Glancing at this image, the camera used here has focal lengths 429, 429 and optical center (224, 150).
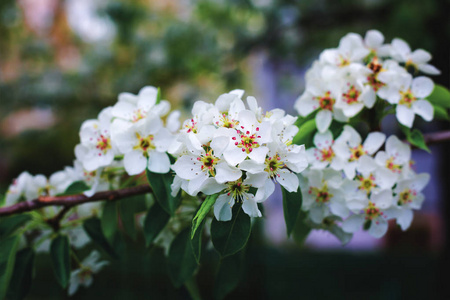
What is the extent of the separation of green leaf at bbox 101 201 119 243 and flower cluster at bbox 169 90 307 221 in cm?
29

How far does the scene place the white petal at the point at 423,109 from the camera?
4.09 feet

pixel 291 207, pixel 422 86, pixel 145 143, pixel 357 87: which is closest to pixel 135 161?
pixel 145 143

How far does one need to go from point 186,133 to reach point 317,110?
1.53 feet

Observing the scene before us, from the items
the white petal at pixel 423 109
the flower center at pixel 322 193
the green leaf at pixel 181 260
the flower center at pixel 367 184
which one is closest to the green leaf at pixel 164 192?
the green leaf at pixel 181 260

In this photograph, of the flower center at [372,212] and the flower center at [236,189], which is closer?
the flower center at [236,189]

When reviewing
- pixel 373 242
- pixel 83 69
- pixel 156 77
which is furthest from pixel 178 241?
pixel 373 242

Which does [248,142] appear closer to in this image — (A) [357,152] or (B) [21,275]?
(A) [357,152]

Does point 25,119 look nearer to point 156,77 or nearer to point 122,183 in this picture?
point 156,77

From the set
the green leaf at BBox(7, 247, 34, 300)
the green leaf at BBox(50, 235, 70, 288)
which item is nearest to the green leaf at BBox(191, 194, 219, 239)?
the green leaf at BBox(50, 235, 70, 288)

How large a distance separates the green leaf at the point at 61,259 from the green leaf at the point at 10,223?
0.11m

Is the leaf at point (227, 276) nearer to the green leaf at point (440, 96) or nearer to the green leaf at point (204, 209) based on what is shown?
the green leaf at point (204, 209)

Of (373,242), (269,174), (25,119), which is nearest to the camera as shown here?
(269,174)

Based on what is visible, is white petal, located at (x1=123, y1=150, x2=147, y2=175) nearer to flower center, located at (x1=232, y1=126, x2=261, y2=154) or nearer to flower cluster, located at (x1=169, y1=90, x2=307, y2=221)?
flower cluster, located at (x1=169, y1=90, x2=307, y2=221)

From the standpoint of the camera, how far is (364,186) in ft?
3.77
